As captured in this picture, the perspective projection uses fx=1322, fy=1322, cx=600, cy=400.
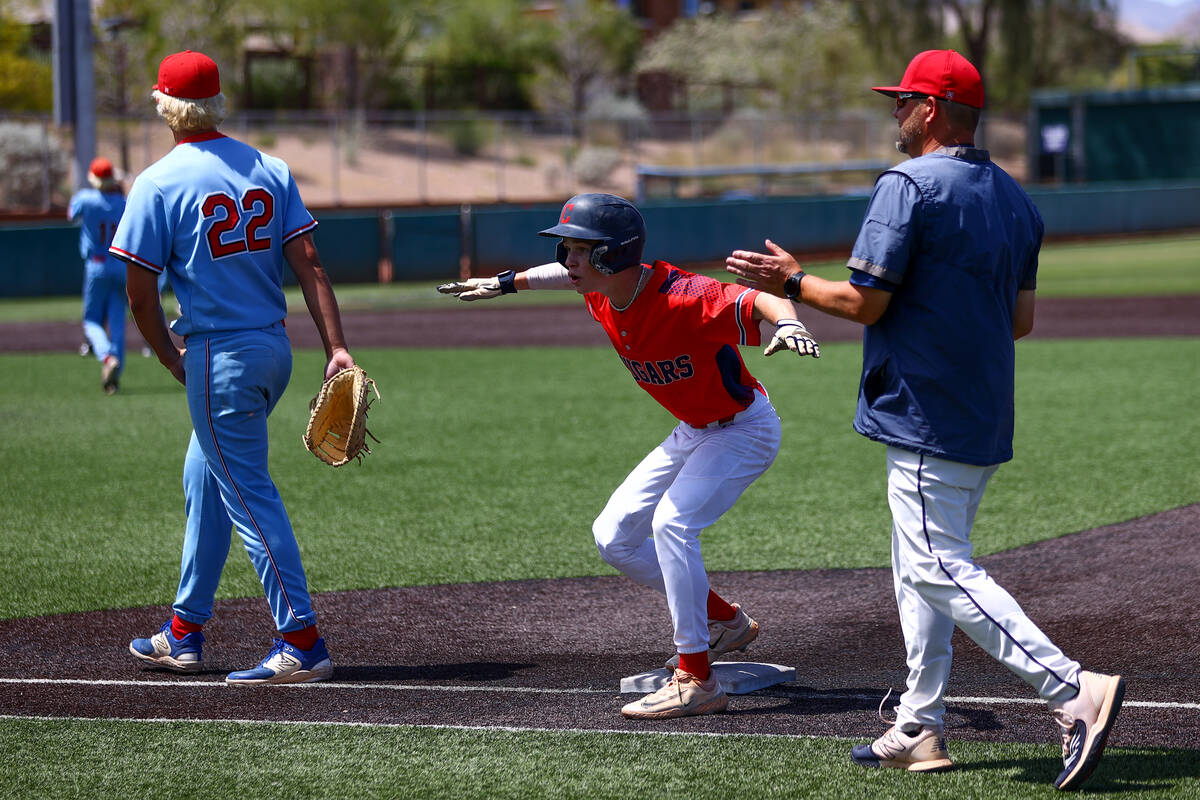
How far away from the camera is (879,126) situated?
4650 centimetres

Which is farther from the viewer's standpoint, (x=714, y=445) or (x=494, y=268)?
(x=494, y=268)

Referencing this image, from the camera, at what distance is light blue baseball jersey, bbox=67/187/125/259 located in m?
12.9

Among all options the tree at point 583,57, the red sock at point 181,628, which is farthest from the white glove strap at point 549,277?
the tree at point 583,57

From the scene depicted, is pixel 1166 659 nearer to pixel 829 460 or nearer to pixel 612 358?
pixel 829 460

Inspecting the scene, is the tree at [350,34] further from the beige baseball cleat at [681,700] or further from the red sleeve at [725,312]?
the beige baseball cleat at [681,700]

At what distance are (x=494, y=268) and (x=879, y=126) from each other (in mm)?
24447

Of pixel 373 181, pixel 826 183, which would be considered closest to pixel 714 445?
pixel 373 181

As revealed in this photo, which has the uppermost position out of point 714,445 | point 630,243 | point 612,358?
point 630,243

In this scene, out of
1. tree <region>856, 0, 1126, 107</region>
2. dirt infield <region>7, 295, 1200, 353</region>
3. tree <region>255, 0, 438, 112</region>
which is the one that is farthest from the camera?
tree <region>856, 0, 1126, 107</region>

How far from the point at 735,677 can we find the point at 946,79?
2239mm

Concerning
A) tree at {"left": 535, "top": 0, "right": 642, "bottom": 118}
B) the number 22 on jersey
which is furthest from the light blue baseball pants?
tree at {"left": 535, "top": 0, "right": 642, "bottom": 118}

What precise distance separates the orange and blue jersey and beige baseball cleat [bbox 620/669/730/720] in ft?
2.93

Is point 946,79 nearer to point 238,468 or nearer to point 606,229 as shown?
point 606,229

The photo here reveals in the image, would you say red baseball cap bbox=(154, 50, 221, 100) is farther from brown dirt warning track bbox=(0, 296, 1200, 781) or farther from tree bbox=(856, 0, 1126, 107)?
tree bbox=(856, 0, 1126, 107)
